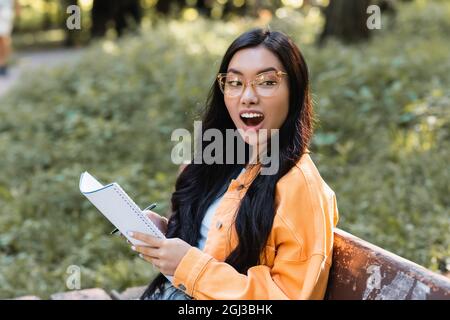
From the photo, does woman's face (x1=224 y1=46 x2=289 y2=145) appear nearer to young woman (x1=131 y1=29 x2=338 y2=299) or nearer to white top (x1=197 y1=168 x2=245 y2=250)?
young woman (x1=131 y1=29 x2=338 y2=299)

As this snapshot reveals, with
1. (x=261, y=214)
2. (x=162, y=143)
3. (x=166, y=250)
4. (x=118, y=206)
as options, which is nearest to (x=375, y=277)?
(x=261, y=214)

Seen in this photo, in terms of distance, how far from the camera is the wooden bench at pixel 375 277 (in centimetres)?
164

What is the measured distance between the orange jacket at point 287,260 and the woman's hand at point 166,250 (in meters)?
0.02

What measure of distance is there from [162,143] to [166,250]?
3765mm

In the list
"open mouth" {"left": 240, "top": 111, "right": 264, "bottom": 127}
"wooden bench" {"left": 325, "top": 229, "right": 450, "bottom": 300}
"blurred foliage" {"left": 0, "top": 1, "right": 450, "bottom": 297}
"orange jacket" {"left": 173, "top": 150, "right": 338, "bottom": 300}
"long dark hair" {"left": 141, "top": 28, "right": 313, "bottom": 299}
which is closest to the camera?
"wooden bench" {"left": 325, "top": 229, "right": 450, "bottom": 300}

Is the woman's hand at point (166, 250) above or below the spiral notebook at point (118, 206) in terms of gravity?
below

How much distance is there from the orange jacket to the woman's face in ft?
0.59

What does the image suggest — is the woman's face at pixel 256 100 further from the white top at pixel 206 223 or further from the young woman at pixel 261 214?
the white top at pixel 206 223

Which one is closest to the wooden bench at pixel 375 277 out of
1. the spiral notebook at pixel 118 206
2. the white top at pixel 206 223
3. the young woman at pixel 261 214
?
the young woman at pixel 261 214

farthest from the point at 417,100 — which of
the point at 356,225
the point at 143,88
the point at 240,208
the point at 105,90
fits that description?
the point at 240,208

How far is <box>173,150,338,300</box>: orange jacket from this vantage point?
1785mm

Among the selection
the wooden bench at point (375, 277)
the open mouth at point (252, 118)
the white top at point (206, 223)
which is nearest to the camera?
the wooden bench at point (375, 277)

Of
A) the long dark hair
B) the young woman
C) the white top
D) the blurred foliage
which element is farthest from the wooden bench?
the blurred foliage
